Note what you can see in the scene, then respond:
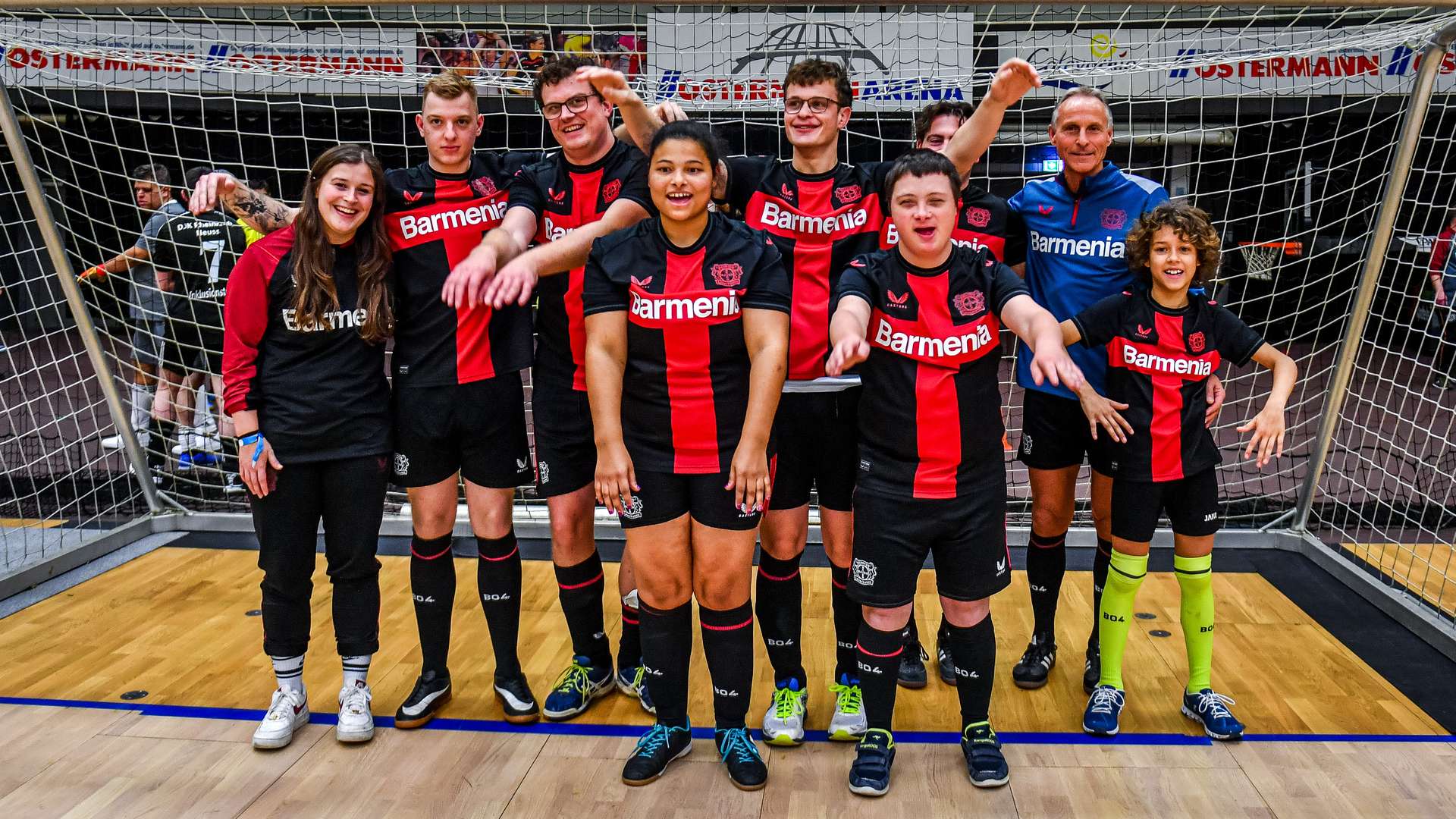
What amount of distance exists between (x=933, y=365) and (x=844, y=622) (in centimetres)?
84

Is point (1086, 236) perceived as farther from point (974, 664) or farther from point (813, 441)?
point (974, 664)

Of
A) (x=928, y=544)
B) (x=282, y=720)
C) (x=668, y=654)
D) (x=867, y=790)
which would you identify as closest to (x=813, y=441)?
(x=928, y=544)

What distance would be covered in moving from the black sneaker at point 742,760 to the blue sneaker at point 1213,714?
1.21 meters

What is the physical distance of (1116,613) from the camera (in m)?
3.01

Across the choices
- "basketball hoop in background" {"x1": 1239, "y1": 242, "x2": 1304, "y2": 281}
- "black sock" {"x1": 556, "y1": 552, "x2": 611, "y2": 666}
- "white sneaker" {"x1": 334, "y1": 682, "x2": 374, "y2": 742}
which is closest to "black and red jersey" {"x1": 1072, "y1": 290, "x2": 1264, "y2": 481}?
"black sock" {"x1": 556, "y1": 552, "x2": 611, "y2": 666}

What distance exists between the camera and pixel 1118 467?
295 cm

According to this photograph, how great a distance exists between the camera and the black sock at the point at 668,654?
264 centimetres

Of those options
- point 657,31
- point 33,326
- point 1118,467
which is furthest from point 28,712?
point 33,326

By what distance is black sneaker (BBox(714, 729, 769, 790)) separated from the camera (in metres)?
2.61

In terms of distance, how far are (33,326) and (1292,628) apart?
32.0 ft

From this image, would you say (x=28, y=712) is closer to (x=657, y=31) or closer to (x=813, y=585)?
(x=813, y=585)

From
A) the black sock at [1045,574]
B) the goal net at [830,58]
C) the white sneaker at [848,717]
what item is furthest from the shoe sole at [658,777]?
the goal net at [830,58]

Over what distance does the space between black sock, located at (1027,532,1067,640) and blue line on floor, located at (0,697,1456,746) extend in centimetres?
46

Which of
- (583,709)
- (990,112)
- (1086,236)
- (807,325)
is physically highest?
(990,112)
